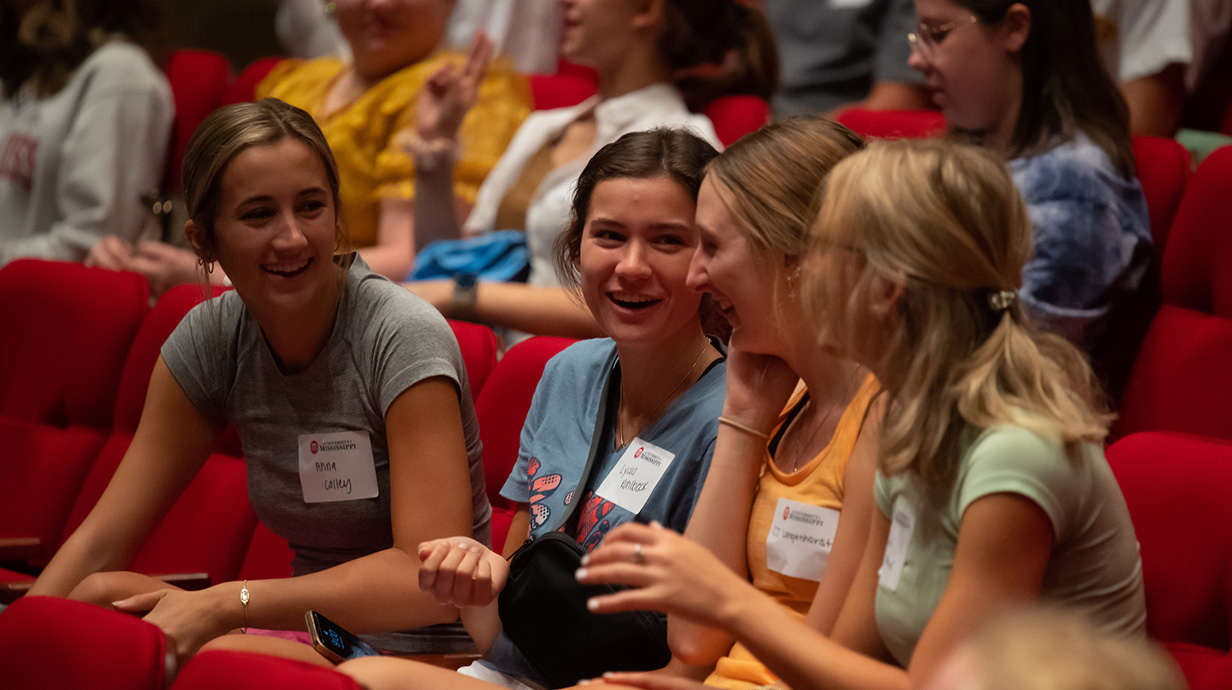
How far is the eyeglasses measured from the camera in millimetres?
2071

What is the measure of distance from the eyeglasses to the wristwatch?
100 cm

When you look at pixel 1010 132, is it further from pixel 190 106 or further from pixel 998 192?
pixel 190 106

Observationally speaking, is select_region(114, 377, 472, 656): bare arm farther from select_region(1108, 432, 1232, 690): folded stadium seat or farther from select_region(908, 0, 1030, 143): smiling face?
select_region(908, 0, 1030, 143): smiling face

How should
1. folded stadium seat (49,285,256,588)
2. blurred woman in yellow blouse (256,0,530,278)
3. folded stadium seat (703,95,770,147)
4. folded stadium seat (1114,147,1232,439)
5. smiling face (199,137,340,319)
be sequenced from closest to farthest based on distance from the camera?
smiling face (199,137,340,319), folded stadium seat (1114,147,1232,439), folded stadium seat (49,285,256,588), folded stadium seat (703,95,770,147), blurred woman in yellow blouse (256,0,530,278)

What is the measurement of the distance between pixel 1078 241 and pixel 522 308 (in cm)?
105

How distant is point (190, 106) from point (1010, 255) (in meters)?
2.82

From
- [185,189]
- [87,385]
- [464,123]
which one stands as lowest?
[87,385]

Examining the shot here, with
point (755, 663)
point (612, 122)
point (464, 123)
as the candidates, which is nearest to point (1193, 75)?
point (612, 122)

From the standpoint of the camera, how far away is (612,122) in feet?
8.77

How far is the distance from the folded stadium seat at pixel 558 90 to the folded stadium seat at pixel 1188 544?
2102 mm

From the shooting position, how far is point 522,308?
2.33m

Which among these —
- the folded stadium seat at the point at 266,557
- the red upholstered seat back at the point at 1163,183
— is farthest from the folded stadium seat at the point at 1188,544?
the folded stadium seat at the point at 266,557

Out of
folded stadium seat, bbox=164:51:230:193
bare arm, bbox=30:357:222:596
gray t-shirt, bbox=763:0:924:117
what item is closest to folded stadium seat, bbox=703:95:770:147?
gray t-shirt, bbox=763:0:924:117

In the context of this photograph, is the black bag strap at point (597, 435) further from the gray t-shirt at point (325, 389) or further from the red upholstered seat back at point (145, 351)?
the red upholstered seat back at point (145, 351)
